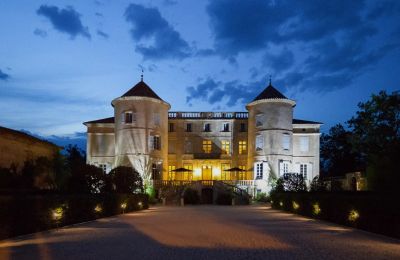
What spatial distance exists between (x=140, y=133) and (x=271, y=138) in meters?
12.7

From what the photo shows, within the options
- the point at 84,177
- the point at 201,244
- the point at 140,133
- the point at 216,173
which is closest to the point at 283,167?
the point at 216,173

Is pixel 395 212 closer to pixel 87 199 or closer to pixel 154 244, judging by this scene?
pixel 154 244

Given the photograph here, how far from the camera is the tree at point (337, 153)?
62109 millimetres

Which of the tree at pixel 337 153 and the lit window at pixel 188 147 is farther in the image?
the tree at pixel 337 153

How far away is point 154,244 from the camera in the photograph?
A: 1303 cm

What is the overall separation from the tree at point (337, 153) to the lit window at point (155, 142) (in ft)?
83.7

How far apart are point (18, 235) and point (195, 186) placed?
3123 cm

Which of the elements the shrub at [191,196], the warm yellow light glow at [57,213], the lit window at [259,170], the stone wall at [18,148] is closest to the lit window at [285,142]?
the lit window at [259,170]

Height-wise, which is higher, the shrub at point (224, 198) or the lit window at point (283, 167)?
the lit window at point (283, 167)

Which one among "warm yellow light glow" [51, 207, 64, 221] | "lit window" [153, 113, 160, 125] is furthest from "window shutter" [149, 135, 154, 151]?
"warm yellow light glow" [51, 207, 64, 221]

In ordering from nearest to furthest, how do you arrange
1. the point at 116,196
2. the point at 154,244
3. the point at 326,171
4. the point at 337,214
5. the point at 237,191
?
1. the point at 154,244
2. the point at 337,214
3. the point at 116,196
4. the point at 237,191
5. the point at 326,171

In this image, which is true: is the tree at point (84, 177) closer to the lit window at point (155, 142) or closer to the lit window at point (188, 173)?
the lit window at point (155, 142)

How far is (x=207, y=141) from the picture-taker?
174 ft

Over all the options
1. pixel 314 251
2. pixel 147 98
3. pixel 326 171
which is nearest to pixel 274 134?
pixel 147 98
